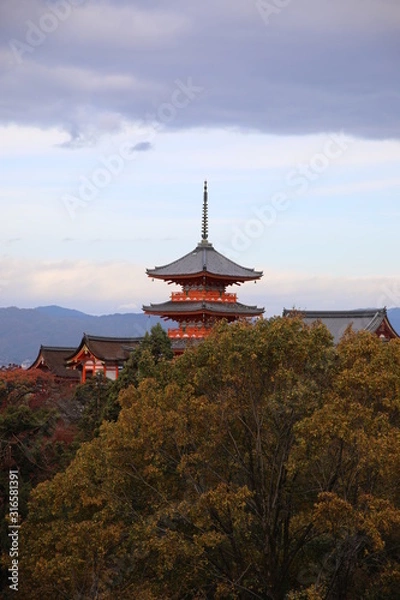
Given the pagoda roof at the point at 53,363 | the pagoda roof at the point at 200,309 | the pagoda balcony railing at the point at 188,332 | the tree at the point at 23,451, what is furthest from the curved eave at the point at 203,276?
the tree at the point at 23,451

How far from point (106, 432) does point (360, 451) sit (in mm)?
6942

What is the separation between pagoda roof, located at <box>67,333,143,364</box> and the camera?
50562 millimetres

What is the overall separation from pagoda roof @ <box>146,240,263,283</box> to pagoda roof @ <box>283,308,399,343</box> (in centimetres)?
351

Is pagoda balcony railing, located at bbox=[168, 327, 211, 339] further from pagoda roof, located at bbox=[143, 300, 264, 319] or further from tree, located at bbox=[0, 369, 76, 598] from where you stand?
tree, located at bbox=[0, 369, 76, 598]

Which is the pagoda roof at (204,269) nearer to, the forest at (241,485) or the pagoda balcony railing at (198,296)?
the pagoda balcony railing at (198,296)

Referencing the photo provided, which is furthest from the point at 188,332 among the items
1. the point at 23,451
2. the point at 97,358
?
the point at 23,451

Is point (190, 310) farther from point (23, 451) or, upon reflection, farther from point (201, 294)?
point (23, 451)

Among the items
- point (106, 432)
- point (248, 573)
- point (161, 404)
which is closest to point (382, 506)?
point (248, 573)

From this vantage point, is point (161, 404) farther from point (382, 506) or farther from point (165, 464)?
point (382, 506)

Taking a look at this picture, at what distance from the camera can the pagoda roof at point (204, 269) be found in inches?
2032

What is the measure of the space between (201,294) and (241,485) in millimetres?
29584

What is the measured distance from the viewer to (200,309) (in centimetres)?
5031

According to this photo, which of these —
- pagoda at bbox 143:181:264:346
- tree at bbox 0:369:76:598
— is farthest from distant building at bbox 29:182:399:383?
tree at bbox 0:369:76:598

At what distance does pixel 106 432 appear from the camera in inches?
950
